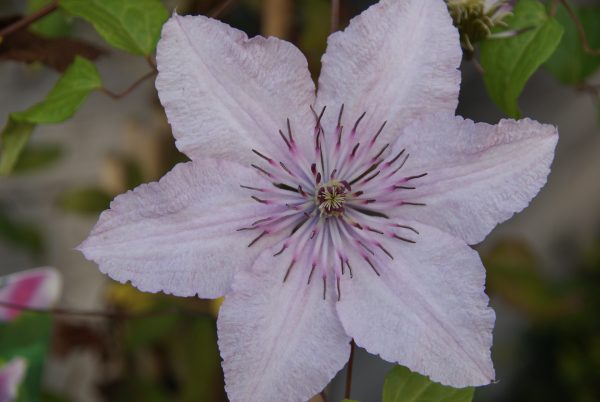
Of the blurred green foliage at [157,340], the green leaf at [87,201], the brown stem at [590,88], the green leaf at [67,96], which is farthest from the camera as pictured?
the green leaf at [87,201]

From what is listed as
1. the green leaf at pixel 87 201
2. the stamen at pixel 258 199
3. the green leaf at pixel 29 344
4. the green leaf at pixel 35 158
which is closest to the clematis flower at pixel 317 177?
the stamen at pixel 258 199

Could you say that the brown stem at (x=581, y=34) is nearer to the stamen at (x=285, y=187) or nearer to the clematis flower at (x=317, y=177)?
the clematis flower at (x=317, y=177)

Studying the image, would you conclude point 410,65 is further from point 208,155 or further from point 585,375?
point 585,375

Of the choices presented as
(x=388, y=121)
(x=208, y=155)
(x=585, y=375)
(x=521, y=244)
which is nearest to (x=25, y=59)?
(x=208, y=155)

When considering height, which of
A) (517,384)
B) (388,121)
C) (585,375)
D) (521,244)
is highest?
(388,121)

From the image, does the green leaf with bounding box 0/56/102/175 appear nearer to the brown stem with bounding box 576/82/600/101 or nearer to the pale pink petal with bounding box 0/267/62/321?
the pale pink petal with bounding box 0/267/62/321

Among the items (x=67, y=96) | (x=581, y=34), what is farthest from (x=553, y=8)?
(x=67, y=96)
